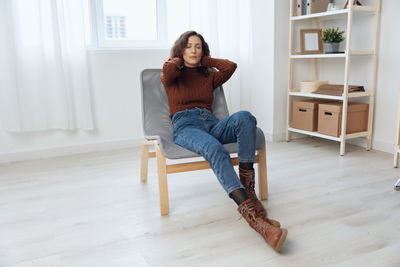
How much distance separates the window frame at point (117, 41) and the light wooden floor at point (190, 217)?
1100 millimetres

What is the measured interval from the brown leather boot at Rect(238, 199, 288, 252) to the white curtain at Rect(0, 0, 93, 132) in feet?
6.28

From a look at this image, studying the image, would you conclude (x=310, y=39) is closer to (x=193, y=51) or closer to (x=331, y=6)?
(x=331, y=6)

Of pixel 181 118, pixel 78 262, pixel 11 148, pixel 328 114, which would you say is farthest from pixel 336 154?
pixel 11 148

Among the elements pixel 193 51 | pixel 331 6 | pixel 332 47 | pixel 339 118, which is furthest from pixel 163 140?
pixel 331 6

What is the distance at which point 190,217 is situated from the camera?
1816 millimetres

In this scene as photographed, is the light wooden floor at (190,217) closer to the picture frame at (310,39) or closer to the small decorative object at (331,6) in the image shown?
the picture frame at (310,39)

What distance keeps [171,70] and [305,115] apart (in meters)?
1.60

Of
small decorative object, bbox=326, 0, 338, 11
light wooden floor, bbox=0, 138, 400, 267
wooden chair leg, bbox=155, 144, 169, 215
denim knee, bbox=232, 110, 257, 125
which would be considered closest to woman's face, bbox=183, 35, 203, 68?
denim knee, bbox=232, 110, 257, 125

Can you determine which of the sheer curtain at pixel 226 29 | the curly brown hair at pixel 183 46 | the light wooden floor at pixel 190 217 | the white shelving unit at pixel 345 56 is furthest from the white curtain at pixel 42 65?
the white shelving unit at pixel 345 56

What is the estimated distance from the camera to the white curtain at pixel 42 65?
2.71 m

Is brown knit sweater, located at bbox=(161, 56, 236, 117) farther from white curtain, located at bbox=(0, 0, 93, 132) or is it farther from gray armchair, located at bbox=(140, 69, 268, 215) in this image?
white curtain, located at bbox=(0, 0, 93, 132)

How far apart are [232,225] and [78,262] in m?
0.69

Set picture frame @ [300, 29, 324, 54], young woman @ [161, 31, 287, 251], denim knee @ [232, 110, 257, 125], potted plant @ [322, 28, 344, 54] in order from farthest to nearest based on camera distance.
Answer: picture frame @ [300, 29, 324, 54] → potted plant @ [322, 28, 344, 54] → denim knee @ [232, 110, 257, 125] → young woman @ [161, 31, 287, 251]

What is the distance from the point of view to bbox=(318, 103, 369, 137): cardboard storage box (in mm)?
2896
